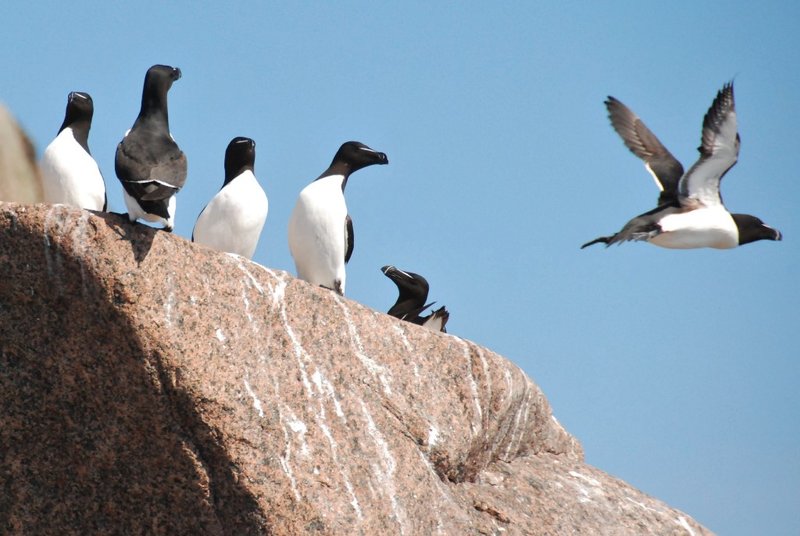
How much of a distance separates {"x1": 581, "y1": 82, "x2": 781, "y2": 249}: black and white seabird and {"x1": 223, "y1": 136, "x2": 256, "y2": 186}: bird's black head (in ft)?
18.8

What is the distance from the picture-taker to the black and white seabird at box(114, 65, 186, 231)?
7.77 meters

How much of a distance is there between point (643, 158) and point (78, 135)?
8.47m

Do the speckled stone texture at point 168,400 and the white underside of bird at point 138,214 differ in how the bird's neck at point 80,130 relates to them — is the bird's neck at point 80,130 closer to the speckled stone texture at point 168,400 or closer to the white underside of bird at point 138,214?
the white underside of bird at point 138,214

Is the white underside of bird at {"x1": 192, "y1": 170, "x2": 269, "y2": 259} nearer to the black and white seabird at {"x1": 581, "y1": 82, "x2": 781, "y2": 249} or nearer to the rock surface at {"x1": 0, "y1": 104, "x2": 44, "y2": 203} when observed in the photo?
the black and white seabird at {"x1": 581, "y1": 82, "x2": 781, "y2": 249}

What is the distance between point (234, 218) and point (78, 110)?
168cm

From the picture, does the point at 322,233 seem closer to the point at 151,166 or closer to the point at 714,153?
the point at 151,166

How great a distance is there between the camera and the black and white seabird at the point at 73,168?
9602 millimetres

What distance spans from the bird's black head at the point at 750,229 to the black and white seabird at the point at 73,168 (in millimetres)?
9380

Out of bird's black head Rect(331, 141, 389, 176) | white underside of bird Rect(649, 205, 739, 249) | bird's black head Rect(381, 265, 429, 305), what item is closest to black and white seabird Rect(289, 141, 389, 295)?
bird's black head Rect(331, 141, 389, 176)

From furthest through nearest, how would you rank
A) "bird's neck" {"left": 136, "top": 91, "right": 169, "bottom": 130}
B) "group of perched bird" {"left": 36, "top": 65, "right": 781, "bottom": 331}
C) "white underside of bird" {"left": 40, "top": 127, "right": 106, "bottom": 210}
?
1. "white underside of bird" {"left": 40, "top": 127, "right": 106, "bottom": 210}
2. "bird's neck" {"left": 136, "top": 91, "right": 169, "bottom": 130}
3. "group of perched bird" {"left": 36, "top": 65, "right": 781, "bottom": 331}

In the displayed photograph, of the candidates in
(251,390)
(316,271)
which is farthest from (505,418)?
(251,390)

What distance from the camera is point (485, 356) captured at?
397 inches

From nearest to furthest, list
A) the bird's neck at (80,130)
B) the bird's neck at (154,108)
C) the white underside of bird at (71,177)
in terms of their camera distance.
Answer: the bird's neck at (154,108), the white underside of bird at (71,177), the bird's neck at (80,130)

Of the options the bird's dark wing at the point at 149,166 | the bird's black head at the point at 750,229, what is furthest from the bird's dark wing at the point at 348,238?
the bird's black head at the point at 750,229
